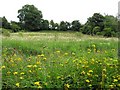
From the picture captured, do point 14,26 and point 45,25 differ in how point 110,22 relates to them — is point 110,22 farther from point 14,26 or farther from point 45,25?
point 14,26

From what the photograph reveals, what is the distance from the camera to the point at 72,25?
1875cm

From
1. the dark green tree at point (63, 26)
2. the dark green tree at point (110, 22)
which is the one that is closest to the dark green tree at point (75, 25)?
the dark green tree at point (63, 26)

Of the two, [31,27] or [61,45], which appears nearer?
[61,45]

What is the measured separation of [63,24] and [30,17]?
3.48 meters

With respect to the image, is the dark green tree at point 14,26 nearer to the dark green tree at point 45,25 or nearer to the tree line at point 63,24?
the tree line at point 63,24

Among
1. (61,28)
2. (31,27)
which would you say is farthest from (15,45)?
(31,27)

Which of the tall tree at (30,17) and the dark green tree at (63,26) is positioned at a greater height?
the tall tree at (30,17)

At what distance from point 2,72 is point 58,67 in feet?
2.59

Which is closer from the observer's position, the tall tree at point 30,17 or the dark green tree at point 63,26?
the dark green tree at point 63,26

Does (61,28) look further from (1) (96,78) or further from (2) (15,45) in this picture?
(1) (96,78)

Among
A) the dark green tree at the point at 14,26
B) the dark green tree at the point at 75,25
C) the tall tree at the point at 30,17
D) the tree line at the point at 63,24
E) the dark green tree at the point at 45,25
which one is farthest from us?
the tall tree at the point at 30,17

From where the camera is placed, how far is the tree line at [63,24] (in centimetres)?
1609

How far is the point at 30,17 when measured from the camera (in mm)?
21047

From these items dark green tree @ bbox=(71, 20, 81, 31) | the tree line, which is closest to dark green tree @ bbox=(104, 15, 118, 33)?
the tree line
